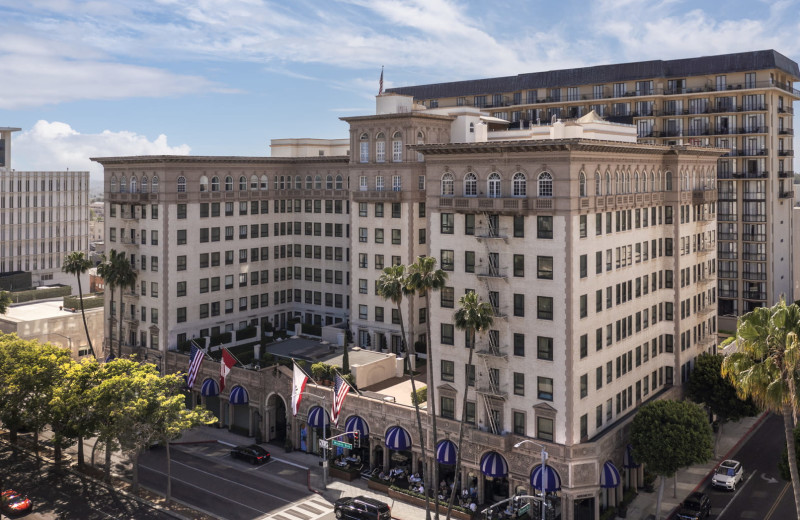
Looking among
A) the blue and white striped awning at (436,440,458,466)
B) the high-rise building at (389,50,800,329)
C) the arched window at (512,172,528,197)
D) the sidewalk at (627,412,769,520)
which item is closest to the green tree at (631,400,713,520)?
the sidewalk at (627,412,769,520)

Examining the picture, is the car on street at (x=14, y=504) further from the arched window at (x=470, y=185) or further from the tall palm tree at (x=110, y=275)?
the arched window at (x=470, y=185)

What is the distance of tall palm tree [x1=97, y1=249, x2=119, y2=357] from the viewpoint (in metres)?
89.8

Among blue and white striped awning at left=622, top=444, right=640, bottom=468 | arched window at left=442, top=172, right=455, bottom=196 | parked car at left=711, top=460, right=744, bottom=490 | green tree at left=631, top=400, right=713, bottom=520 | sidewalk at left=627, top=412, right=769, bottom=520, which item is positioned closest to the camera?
green tree at left=631, top=400, right=713, bottom=520

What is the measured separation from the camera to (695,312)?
261 ft

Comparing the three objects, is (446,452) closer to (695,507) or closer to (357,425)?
(357,425)

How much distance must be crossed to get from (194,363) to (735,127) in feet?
292

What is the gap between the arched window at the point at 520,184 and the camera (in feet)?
200

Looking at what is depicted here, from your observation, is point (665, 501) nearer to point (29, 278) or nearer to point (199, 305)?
point (199, 305)

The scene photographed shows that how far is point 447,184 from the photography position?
217 ft

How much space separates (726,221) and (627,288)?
55.6 metres

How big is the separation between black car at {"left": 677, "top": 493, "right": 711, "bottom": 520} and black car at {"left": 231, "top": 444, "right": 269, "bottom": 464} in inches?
1602

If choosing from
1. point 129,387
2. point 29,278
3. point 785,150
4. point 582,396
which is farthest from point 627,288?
point 29,278

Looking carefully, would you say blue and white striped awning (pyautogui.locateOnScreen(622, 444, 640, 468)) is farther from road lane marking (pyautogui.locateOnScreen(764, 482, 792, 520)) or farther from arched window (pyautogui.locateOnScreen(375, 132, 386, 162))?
arched window (pyautogui.locateOnScreen(375, 132, 386, 162))

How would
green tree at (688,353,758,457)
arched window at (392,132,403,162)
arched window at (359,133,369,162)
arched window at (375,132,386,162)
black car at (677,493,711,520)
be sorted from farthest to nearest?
arched window at (359,133,369,162), arched window at (375,132,386,162), arched window at (392,132,403,162), green tree at (688,353,758,457), black car at (677,493,711,520)
